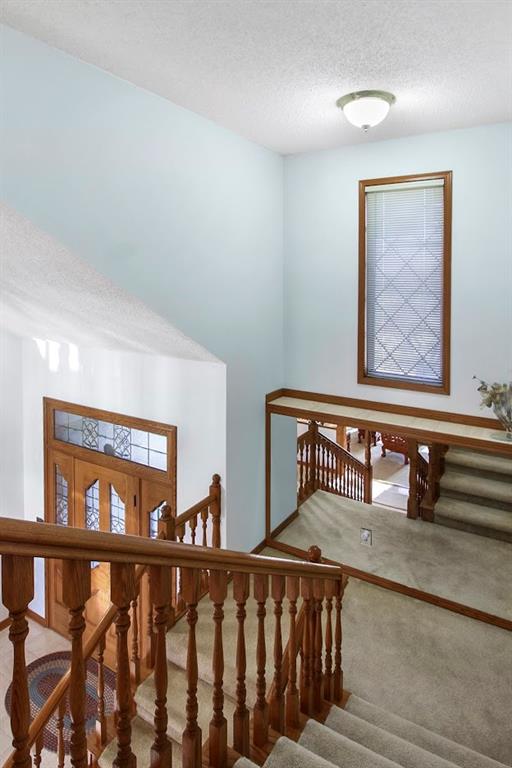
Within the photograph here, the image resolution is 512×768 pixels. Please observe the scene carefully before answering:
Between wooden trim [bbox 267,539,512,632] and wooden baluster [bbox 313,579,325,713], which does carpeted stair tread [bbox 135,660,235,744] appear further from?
wooden trim [bbox 267,539,512,632]

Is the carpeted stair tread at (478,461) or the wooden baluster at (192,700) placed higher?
the wooden baluster at (192,700)

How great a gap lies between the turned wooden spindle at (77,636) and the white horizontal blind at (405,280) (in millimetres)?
3555

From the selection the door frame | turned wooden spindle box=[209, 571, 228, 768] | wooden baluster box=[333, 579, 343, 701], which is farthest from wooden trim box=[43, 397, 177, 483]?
turned wooden spindle box=[209, 571, 228, 768]

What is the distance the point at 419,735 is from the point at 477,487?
133 inches

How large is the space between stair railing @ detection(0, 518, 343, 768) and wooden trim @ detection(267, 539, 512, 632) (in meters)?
2.17

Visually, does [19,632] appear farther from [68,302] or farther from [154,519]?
[154,519]

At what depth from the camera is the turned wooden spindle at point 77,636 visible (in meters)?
1.04

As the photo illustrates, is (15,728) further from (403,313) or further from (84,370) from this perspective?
(84,370)

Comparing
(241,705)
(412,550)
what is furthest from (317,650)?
(412,550)

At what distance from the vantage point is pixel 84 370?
5.03m

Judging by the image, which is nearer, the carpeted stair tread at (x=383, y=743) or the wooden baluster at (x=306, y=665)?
the carpeted stair tread at (x=383, y=743)

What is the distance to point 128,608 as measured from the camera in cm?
118

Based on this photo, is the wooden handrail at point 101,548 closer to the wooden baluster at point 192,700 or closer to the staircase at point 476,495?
the wooden baluster at point 192,700

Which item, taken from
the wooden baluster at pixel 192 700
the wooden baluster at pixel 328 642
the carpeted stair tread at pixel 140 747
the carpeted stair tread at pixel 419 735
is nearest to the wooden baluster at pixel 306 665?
the wooden baluster at pixel 328 642
